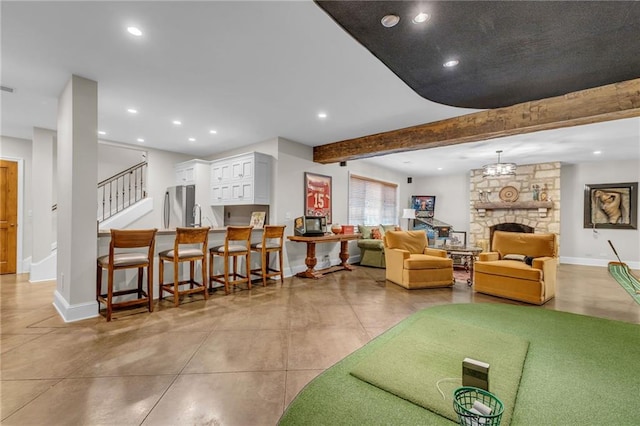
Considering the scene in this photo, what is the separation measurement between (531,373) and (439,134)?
10.7 feet

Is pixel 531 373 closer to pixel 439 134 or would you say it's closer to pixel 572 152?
pixel 439 134

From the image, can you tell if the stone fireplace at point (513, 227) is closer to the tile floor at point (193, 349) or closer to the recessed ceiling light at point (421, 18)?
the tile floor at point (193, 349)

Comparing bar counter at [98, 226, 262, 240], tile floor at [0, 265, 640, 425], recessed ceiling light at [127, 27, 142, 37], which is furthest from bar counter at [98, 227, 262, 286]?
recessed ceiling light at [127, 27, 142, 37]

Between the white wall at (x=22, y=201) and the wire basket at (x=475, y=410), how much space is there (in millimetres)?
7322

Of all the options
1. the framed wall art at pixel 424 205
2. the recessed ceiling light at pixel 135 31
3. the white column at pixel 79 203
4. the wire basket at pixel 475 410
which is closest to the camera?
the wire basket at pixel 475 410

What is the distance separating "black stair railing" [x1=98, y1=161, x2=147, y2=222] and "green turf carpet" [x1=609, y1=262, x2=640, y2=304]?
10026mm

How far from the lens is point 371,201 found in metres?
8.04

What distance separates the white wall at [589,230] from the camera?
6691 mm

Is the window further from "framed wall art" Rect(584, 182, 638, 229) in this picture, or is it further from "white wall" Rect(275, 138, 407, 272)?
"framed wall art" Rect(584, 182, 638, 229)

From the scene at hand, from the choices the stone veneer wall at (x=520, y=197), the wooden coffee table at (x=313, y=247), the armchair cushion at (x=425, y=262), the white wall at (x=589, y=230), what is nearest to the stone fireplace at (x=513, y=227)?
the stone veneer wall at (x=520, y=197)

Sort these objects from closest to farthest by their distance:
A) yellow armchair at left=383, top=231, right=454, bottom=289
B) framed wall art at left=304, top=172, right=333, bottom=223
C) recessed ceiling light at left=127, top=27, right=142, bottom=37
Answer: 1. recessed ceiling light at left=127, top=27, right=142, bottom=37
2. yellow armchair at left=383, top=231, right=454, bottom=289
3. framed wall art at left=304, top=172, right=333, bottom=223

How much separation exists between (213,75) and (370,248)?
4823mm

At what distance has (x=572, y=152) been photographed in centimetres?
607

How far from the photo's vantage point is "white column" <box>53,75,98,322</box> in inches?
118
